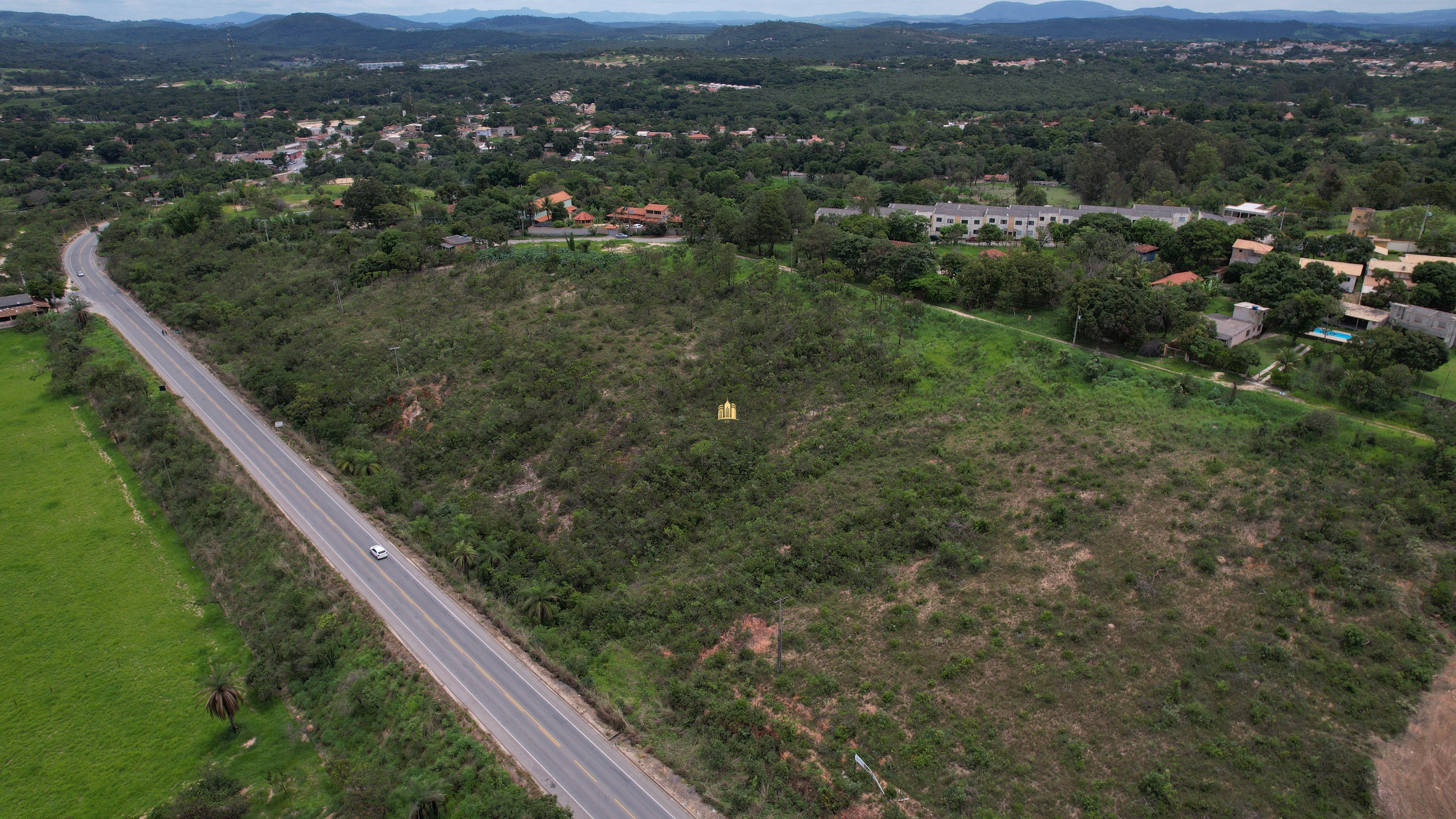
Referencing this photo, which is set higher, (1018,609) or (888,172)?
(888,172)

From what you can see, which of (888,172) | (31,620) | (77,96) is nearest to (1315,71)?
(888,172)

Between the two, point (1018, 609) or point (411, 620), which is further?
point (411, 620)

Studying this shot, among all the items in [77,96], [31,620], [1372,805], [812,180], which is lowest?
[31,620]

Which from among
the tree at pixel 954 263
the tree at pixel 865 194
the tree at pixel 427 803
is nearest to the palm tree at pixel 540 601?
the tree at pixel 427 803

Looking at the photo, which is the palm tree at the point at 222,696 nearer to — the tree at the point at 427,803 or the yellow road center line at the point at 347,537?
the yellow road center line at the point at 347,537

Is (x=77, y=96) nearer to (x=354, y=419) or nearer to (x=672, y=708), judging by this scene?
(x=354, y=419)

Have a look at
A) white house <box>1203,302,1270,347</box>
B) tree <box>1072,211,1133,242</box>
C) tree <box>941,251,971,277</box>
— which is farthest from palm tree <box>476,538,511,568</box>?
tree <box>1072,211,1133,242</box>
